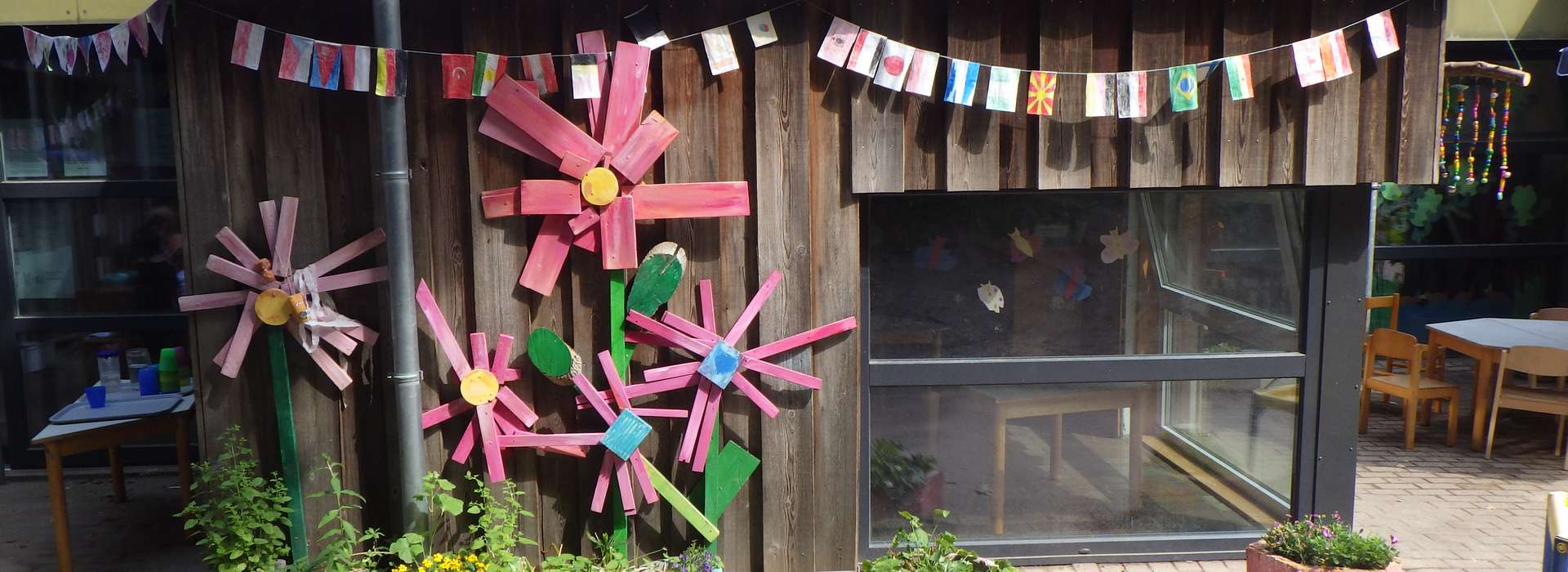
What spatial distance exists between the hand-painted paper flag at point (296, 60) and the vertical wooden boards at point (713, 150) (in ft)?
4.46

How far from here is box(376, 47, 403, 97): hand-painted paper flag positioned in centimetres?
381

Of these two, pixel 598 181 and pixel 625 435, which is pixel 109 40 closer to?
pixel 598 181

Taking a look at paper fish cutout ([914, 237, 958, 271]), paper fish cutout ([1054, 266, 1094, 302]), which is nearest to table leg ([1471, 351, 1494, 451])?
paper fish cutout ([1054, 266, 1094, 302])

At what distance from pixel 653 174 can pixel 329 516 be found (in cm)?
189

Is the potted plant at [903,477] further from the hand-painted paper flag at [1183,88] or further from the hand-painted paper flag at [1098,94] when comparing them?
the hand-painted paper flag at [1183,88]

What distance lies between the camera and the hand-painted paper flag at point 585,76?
402cm

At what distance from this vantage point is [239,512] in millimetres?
4148

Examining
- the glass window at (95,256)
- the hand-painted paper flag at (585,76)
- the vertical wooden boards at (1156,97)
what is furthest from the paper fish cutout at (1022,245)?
the glass window at (95,256)

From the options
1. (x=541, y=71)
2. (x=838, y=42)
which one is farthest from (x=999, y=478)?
(x=541, y=71)

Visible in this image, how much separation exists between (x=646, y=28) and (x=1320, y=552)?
11.1 ft

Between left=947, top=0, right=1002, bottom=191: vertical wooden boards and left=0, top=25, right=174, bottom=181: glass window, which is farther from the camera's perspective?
left=0, top=25, right=174, bottom=181: glass window

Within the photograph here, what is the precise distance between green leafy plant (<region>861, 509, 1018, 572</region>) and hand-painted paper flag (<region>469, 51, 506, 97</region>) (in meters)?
2.44

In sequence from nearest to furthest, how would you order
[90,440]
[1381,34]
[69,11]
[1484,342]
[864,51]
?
[864,51] < [1381,34] < [90,440] < [69,11] < [1484,342]

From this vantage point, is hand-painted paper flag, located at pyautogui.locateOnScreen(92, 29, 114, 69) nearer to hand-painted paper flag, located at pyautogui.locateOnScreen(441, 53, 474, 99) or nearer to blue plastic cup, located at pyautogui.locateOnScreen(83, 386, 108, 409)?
hand-painted paper flag, located at pyautogui.locateOnScreen(441, 53, 474, 99)
